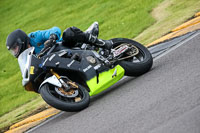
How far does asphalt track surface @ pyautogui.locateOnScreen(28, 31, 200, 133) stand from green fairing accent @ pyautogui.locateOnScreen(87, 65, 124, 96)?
0.52 ft

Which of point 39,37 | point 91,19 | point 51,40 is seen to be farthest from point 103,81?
point 91,19

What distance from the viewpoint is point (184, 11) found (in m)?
10.3

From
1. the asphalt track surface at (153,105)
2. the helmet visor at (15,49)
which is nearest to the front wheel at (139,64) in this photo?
the asphalt track surface at (153,105)

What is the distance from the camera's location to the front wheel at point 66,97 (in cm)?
562

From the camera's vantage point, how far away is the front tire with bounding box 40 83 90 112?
5605 mm

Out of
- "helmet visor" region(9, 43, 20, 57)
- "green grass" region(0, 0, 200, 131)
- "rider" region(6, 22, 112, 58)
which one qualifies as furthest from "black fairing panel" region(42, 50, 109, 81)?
"green grass" region(0, 0, 200, 131)

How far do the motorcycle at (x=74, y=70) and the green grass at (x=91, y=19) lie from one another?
102 inches

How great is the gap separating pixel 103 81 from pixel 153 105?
1.68m

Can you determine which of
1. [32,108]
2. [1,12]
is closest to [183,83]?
[32,108]

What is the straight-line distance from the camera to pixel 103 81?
631 cm

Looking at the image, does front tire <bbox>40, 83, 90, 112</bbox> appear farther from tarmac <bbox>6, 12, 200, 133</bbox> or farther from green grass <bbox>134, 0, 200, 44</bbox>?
green grass <bbox>134, 0, 200, 44</bbox>

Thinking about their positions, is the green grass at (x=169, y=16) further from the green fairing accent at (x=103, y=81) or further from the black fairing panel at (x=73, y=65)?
the black fairing panel at (x=73, y=65)

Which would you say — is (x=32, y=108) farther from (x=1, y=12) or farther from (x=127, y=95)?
(x=1, y=12)

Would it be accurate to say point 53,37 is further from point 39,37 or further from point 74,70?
point 74,70
